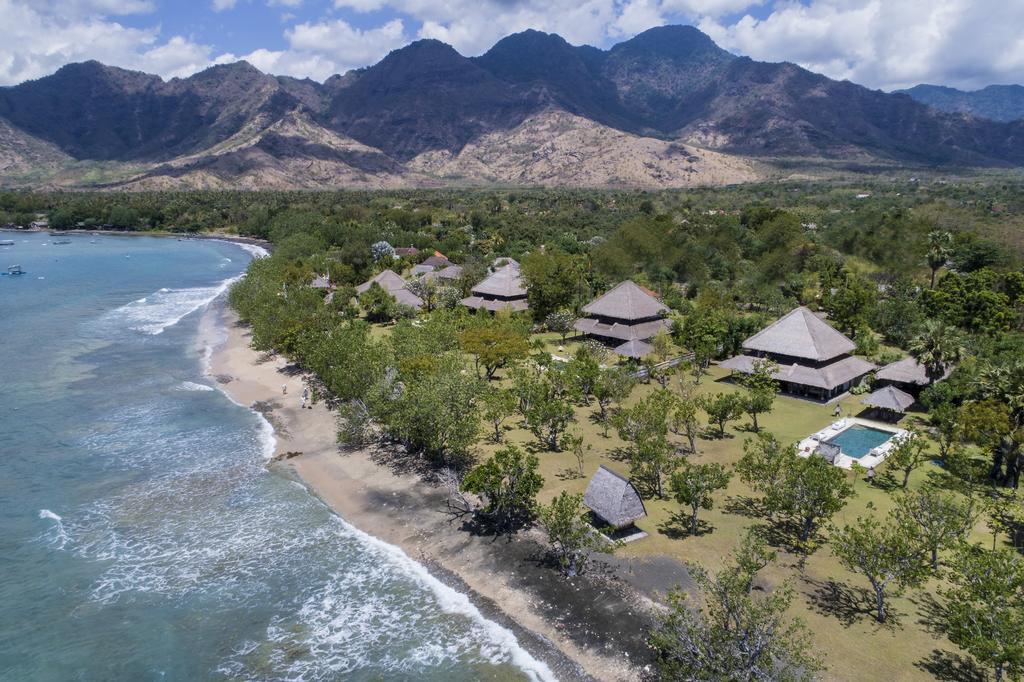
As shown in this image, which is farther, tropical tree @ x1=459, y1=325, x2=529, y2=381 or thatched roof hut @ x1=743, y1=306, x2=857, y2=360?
tropical tree @ x1=459, y1=325, x2=529, y2=381

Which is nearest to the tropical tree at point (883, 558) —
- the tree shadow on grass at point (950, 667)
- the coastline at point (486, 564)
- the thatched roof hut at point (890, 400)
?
the tree shadow on grass at point (950, 667)

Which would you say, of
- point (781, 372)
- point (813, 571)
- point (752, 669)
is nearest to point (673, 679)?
point (752, 669)

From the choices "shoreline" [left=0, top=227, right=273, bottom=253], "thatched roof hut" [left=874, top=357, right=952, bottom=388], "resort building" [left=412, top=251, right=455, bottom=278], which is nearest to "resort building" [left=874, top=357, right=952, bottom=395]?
"thatched roof hut" [left=874, top=357, right=952, bottom=388]

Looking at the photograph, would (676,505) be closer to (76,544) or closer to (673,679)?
(673,679)

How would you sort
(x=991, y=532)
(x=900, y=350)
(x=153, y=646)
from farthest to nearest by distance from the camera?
(x=900, y=350), (x=991, y=532), (x=153, y=646)

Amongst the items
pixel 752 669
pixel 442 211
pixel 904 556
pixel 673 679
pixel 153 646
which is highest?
pixel 442 211

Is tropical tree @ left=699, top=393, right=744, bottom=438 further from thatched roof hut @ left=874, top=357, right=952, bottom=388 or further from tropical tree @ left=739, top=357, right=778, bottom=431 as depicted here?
thatched roof hut @ left=874, top=357, right=952, bottom=388
